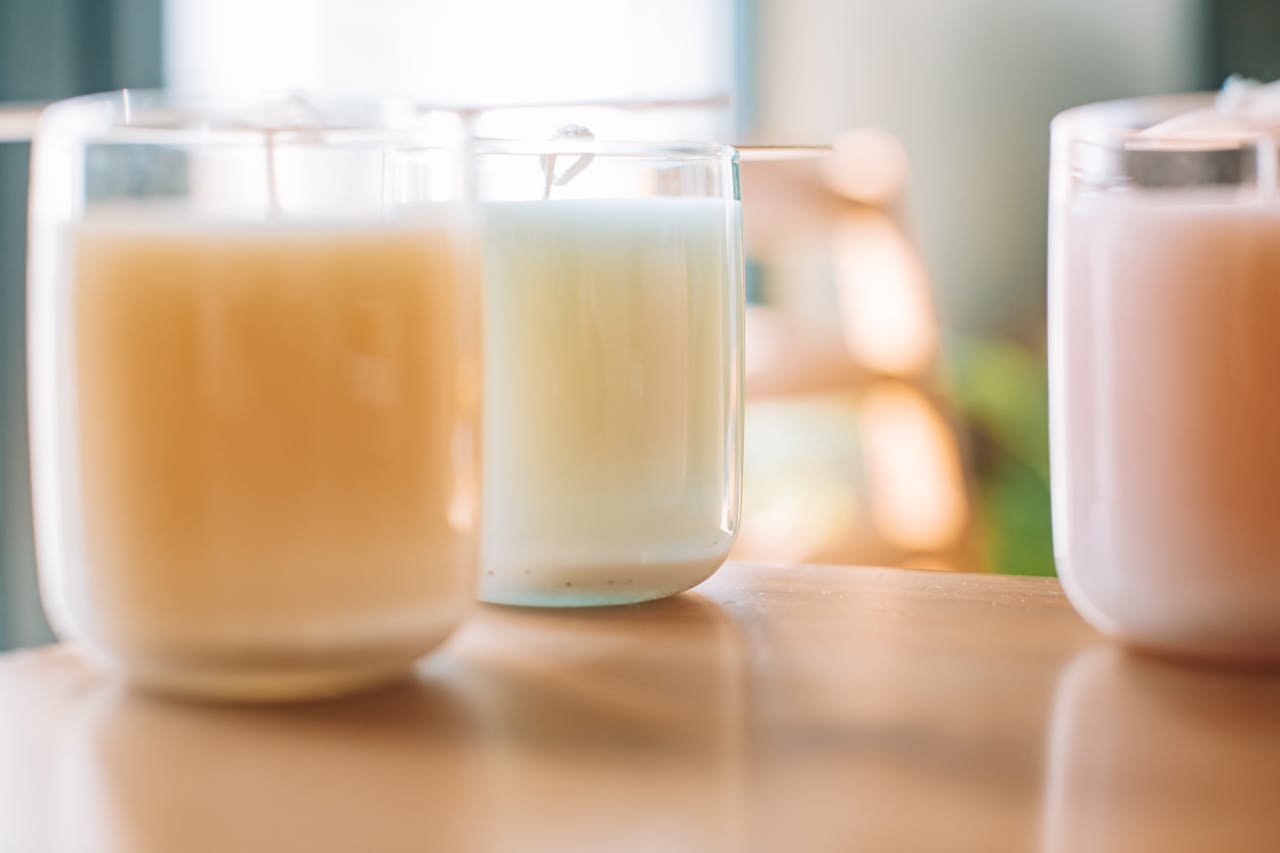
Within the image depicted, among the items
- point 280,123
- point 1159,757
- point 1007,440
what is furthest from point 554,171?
point 1007,440

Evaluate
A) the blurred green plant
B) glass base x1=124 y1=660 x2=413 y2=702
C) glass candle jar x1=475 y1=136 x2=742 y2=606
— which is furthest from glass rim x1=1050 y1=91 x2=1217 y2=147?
the blurred green plant

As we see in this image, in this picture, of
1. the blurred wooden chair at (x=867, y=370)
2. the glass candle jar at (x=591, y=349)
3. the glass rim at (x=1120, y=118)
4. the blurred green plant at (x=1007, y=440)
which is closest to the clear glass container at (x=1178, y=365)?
the glass rim at (x=1120, y=118)

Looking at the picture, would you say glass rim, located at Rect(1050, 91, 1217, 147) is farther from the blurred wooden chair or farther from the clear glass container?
the blurred wooden chair

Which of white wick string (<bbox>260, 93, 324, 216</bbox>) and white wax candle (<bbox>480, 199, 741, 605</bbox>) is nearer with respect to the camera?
white wick string (<bbox>260, 93, 324, 216</bbox>)

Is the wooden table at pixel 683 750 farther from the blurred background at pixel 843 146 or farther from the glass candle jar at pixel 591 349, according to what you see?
the blurred background at pixel 843 146

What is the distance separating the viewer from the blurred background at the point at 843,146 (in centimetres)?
180

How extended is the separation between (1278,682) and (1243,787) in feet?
0.34

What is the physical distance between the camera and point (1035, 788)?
13.4 inches

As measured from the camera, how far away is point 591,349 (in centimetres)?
51

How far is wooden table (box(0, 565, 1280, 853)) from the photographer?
1.03ft

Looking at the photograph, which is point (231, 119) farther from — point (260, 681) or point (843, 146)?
point (843, 146)

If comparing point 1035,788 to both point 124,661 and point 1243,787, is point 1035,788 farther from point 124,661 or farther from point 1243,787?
point 124,661

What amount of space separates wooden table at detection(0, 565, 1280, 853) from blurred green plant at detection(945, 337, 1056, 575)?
6.04ft

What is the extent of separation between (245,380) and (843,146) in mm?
1477
